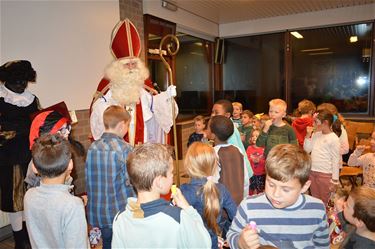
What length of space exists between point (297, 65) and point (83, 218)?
6.04 metres

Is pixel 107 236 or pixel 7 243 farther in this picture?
pixel 7 243

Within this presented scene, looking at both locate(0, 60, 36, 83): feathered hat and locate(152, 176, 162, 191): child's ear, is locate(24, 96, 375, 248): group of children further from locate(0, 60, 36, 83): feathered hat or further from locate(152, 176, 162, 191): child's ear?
locate(0, 60, 36, 83): feathered hat

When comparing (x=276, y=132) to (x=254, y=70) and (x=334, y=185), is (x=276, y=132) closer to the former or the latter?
(x=334, y=185)

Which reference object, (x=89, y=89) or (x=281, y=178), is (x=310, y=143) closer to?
(x=281, y=178)

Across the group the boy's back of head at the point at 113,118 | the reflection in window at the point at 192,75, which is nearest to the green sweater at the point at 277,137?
the boy's back of head at the point at 113,118

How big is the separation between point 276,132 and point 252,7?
11.2 feet

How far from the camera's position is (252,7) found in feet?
18.0

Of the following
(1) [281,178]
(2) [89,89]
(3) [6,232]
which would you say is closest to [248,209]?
(1) [281,178]

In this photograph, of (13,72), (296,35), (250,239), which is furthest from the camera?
(296,35)

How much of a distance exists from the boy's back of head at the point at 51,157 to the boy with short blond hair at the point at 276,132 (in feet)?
6.36

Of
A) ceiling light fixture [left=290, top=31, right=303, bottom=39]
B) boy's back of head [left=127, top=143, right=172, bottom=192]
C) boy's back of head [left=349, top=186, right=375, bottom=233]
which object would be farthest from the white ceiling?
boy's back of head [left=349, top=186, right=375, bottom=233]

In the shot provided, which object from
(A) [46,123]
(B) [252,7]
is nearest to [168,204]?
(A) [46,123]

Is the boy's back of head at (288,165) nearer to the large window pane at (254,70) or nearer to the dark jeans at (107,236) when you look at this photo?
the dark jeans at (107,236)

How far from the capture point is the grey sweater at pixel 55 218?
131cm
